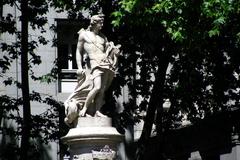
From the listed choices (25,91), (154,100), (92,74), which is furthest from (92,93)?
(25,91)

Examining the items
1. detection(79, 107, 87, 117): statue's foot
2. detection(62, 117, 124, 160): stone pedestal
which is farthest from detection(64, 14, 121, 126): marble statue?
detection(62, 117, 124, 160): stone pedestal

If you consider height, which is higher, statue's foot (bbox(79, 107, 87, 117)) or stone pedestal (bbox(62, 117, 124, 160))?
statue's foot (bbox(79, 107, 87, 117))

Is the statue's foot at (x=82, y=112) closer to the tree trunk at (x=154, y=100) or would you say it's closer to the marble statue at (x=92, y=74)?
the marble statue at (x=92, y=74)

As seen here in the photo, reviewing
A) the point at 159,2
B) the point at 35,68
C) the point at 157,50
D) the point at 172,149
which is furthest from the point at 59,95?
the point at 159,2

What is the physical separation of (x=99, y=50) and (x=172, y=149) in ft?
47.2

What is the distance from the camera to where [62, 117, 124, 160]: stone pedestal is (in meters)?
14.3

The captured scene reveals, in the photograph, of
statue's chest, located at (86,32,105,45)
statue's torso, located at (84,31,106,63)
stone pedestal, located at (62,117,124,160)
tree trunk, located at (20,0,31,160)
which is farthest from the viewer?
tree trunk, located at (20,0,31,160)

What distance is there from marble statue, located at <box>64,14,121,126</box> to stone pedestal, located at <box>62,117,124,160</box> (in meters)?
0.21

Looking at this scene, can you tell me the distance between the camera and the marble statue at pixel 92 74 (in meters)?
14.7

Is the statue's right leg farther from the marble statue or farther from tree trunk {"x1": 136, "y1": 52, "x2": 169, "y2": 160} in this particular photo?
tree trunk {"x1": 136, "y1": 52, "x2": 169, "y2": 160}

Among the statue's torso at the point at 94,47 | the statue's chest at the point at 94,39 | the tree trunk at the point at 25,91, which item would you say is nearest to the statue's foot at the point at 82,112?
the statue's torso at the point at 94,47

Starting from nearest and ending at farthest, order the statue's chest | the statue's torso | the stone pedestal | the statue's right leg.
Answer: the stone pedestal, the statue's right leg, the statue's torso, the statue's chest

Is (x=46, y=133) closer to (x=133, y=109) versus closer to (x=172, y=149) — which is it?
(x=133, y=109)

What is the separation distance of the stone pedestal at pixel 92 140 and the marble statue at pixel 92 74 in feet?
0.70
